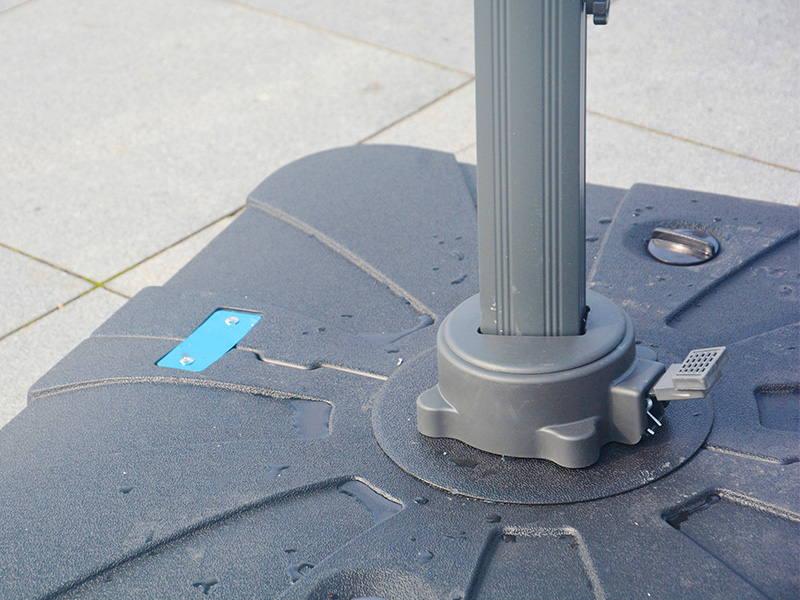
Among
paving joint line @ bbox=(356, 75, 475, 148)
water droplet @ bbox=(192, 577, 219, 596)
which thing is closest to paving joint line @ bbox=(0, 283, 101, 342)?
paving joint line @ bbox=(356, 75, 475, 148)

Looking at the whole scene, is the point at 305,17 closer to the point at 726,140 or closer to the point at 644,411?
the point at 726,140

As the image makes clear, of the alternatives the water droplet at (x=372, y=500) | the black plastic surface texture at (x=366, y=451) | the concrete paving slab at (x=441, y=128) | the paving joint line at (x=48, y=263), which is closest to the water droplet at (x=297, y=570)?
the black plastic surface texture at (x=366, y=451)

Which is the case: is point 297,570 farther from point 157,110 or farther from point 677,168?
point 157,110

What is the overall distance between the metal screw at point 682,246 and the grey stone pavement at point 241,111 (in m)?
0.67

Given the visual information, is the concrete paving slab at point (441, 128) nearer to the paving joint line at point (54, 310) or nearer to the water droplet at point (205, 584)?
the paving joint line at point (54, 310)

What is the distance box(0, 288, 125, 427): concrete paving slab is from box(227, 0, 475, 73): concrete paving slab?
153 cm

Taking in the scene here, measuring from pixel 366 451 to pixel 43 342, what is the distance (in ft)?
3.44

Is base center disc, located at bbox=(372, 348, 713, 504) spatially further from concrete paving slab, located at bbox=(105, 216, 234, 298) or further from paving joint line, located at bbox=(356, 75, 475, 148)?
paving joint line, located at bbox=(356, 75, 475, 148)

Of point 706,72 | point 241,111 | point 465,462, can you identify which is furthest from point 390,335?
point 706,72

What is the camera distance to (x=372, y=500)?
4.01ft

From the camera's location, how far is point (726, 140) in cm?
254

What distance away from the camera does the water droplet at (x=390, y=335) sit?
1542 mm

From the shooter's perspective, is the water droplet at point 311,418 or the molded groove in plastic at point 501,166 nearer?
the molded groove in plastic at point 501,166

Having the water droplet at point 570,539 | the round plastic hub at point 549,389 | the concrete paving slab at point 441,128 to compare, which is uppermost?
the round plastic hub at point 549,389
